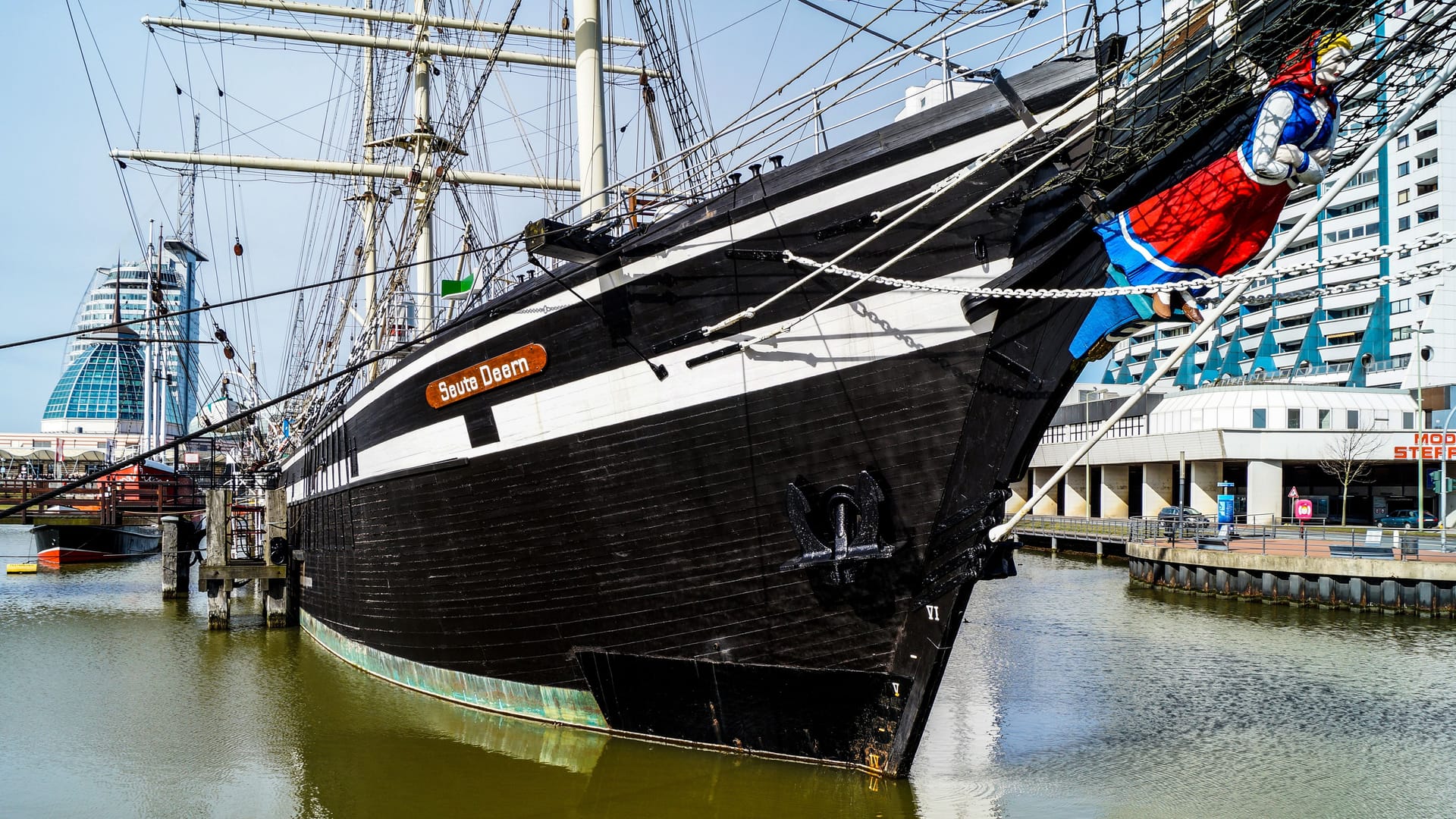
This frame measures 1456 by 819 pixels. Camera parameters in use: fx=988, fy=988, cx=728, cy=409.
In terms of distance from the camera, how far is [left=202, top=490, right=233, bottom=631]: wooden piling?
1773cm

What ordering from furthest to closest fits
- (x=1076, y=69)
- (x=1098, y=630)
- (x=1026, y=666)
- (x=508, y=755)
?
(x=1098, y=630)
(x=1026, y=666)
(x=508, y=755)
(x=1076, y=69)

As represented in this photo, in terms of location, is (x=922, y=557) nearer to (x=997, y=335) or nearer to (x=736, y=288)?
(x=997, y=335)


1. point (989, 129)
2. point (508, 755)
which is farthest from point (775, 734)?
point (989, 129)

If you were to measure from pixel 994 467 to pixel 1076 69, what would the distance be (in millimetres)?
2738

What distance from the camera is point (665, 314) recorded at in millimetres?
7898

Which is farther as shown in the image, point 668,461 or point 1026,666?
point 1026,666

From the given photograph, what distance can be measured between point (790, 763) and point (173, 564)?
20.2 meters

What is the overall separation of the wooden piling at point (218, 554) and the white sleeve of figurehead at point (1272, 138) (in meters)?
17.5

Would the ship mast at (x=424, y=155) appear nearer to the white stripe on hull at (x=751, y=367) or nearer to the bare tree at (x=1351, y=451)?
the white stripe on hull at (x=751, y=367)

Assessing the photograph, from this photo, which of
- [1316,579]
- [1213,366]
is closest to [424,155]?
[1316,579]

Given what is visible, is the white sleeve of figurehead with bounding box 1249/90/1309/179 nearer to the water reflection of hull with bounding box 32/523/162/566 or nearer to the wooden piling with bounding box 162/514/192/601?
the wooden piling with bounding box 162/514/192/601

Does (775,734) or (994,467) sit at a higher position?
(994,467)

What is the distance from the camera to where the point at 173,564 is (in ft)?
75.0

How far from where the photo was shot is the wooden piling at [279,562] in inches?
714
